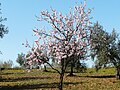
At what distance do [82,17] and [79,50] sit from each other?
1.72m

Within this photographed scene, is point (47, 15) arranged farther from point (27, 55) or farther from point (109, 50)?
point (109, 50)

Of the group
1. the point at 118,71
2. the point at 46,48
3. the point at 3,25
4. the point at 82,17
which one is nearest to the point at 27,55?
the point at 46,48

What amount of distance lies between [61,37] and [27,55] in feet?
7.24

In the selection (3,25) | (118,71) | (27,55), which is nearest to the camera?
(27,55)

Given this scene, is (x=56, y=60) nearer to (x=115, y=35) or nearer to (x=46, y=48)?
(x=46, y=48)

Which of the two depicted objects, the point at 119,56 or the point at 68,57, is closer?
the point at 68,57

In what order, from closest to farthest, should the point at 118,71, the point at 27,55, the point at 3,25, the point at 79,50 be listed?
the point at 79,50 < the point at 27,55 < the point at 3,25 < the point at 118,71

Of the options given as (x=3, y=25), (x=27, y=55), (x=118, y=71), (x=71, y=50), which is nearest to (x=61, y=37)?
(x=71, y=50)

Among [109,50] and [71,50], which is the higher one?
[109,50]

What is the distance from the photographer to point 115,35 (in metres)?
61.8

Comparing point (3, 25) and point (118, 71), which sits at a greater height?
point (3, 25)

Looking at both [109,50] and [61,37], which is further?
[109,50]

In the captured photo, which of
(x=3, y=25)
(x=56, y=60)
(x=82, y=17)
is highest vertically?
(x=3, y=25)

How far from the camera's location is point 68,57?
17.6 metres
